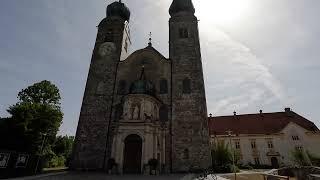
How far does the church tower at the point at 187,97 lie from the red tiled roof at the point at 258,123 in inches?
799

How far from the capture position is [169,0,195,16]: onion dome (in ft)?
104

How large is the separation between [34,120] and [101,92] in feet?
26.3

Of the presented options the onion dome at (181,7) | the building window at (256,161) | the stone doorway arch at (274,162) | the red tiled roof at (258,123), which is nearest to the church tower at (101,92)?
the onion dome at (181,7)

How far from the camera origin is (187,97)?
83.6 ft

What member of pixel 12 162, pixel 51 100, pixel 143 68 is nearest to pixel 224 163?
pixel 143 68

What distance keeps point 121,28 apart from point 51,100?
44.6 ft

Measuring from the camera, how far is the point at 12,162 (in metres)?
17.3

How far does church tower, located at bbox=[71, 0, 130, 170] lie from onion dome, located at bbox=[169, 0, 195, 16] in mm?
6531

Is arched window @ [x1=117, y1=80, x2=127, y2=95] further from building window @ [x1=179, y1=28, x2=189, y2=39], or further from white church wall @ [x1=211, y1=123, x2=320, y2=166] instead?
white church wall @ [x1=211, y1=123, x2=320, y2=166]

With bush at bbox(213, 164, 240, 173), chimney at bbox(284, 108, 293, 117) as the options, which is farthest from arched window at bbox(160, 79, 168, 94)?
chimney at bbox(284, 108, 293, 117)

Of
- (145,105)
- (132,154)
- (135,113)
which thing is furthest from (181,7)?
(132,154)

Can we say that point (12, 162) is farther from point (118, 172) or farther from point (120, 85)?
point (120, 85)

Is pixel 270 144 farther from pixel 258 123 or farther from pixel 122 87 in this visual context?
pixel 122 87

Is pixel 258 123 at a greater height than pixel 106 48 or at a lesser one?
lesser
